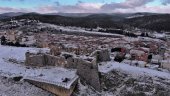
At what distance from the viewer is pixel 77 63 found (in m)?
48.8

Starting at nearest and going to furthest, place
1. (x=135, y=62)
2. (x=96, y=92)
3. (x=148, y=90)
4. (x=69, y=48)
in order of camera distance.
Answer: (x=96, y=92) → (x=148, y=90) → (x=135, y=62) → (x=69, y=48)

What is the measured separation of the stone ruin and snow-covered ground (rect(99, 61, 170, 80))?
11.2 ft

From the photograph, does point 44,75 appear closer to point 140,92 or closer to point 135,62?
point 140,92

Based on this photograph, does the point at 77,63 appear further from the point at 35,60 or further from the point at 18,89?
the point at 18,89

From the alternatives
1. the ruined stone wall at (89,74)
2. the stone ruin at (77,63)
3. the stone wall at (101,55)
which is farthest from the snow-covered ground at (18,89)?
the stone wall at (101,55)

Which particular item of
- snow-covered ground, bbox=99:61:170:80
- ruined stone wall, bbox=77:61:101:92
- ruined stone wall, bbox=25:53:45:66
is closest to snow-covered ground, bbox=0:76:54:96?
ruined stone wall, bbox=77:61:101:92

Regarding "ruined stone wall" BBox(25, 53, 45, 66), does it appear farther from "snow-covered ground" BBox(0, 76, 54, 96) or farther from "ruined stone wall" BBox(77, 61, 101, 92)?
"ruined stone wall" BBox(77, 61, 101, 92)

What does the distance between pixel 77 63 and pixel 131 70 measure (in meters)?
12.4

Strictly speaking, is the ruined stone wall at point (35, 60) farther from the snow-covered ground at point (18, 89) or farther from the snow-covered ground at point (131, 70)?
the snow-covered ground at point (131, 70)

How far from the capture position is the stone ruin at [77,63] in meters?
45.5

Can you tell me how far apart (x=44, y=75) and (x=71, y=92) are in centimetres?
700

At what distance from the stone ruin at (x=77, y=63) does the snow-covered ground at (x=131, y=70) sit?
11.2 ft

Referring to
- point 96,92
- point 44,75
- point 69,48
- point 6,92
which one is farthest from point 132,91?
point 69,48

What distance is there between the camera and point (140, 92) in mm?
46281
